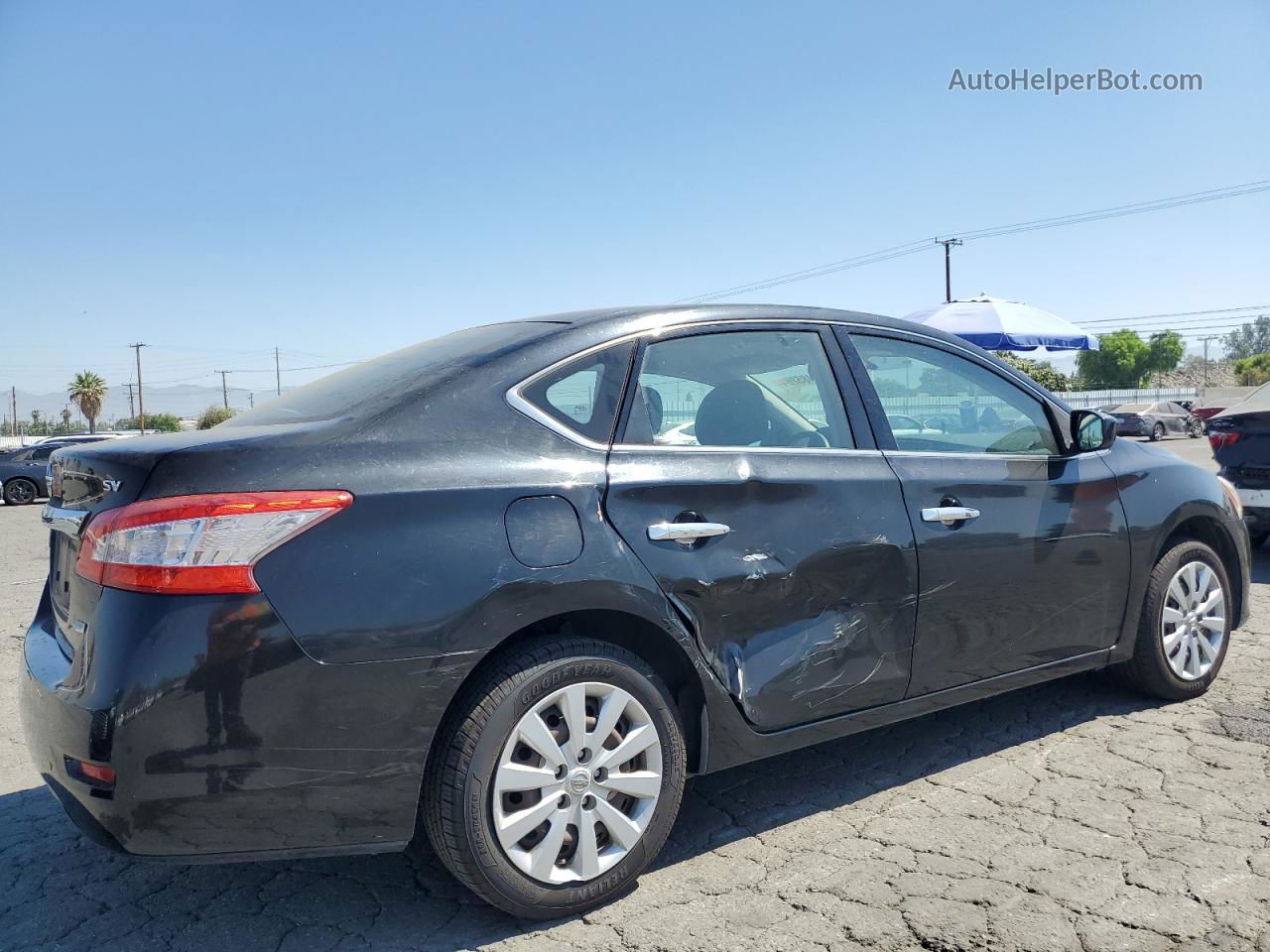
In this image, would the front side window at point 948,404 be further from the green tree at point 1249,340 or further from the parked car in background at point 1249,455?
the green tree at point 1249,340

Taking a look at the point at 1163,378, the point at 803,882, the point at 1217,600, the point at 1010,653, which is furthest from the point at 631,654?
the point at 1163,378

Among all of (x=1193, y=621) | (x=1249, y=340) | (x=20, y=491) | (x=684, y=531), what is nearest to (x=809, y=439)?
(x=684, y=531)

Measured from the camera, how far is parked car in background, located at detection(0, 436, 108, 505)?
2045 cm

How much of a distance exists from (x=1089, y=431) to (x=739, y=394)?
1.62 m

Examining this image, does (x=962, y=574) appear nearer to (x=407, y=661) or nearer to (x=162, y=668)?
(x=407, y=661)

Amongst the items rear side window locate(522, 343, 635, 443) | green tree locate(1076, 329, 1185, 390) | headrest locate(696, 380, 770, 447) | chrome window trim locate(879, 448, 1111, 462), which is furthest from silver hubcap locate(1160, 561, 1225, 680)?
green tree locate(1076, 329, 1185, 390)

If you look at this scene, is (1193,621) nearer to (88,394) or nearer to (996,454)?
(996,454)

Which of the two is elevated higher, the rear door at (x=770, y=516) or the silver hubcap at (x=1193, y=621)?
the rear door at (x=770, y=516)

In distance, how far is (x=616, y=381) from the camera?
2.90 metres

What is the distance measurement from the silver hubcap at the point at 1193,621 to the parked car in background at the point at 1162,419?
112ft

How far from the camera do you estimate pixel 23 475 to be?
811 inches

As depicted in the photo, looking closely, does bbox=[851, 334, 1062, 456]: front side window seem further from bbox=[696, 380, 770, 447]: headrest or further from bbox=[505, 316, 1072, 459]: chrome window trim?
bbox=[696, 380, 770, 447]: headrest

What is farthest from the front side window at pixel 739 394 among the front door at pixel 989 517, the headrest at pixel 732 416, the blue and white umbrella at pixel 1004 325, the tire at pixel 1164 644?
the blue and white umbrella at pixel 1004 325

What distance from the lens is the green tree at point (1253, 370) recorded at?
7769 centimetres
